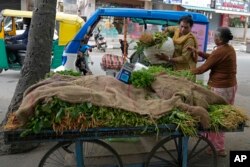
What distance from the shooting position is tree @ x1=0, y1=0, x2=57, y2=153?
178 inches

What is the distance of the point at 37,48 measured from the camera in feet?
14.9

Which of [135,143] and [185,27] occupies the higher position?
[185,27]

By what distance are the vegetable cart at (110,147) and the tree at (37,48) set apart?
1.06 meters

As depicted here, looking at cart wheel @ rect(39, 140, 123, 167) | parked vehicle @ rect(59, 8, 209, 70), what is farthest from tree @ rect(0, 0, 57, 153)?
parked vehicle @ rect(59, 8, 209, 70)

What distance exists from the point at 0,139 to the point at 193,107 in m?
2.65

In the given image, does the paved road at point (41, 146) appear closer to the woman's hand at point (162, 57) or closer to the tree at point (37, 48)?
the tree at point (37, 48)

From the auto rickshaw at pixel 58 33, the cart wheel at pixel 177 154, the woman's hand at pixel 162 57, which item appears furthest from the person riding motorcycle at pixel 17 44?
the cart wheel at pixel 177 154

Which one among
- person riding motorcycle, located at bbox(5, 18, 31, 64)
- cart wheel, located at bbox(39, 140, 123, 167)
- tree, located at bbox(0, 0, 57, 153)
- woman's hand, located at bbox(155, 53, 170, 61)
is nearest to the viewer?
cart wheel, located at bbox(39, 140, 123, 167)

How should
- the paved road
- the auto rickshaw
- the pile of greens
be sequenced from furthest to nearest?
the auto rickshaw
the paved road
the pile of greens

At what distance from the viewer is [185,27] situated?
4.46 m

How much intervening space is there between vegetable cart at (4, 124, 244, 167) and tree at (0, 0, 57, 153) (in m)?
1.06

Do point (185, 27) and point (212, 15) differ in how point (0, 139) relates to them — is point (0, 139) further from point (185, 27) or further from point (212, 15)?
point (212, 15)

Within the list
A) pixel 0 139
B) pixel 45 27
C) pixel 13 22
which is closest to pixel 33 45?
pixel 45 27

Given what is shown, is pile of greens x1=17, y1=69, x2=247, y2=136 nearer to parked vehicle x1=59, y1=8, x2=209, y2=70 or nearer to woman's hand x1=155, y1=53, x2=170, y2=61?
woman's hand x1=155, y1=53, x2=170, y2=61
